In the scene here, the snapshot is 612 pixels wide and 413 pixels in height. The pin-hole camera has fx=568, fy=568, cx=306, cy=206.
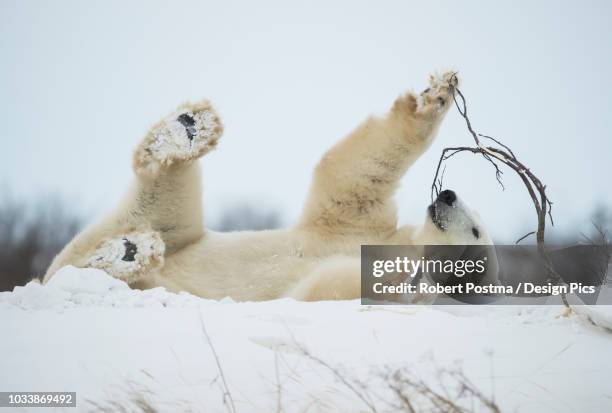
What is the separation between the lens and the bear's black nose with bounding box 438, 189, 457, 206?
378 cm

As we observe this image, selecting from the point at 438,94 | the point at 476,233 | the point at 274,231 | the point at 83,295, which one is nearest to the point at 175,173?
the point at 274,231

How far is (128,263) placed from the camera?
3736 millimetres

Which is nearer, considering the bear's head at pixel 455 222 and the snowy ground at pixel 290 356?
the snowy ground at pixel 290 356

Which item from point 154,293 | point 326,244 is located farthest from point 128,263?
point 326,244

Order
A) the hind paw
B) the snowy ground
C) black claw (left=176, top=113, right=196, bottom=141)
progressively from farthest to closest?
black claw (left=176, top=113, right=196, bottom=141) → the hind paw → the snowy ground

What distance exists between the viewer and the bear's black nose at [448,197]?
12.4ft

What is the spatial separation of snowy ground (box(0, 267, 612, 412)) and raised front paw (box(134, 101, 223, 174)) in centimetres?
158

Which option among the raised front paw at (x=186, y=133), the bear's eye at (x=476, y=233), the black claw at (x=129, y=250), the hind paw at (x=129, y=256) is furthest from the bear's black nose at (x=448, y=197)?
the black claw at (x=129, y=250)

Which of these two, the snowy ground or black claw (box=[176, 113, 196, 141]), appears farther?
black claw (box=[176, 113, 196, 141])

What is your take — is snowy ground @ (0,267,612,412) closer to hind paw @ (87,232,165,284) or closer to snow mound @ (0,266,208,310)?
snow mound @ (0,266,208,310)

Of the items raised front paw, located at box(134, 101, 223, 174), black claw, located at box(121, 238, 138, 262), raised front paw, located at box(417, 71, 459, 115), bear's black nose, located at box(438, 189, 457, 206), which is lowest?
black claw, located at box(121, 238, 138, 262)

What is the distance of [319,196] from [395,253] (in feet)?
2.44

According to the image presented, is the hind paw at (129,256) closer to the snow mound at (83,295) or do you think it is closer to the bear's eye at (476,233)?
the snow mound at (83,295)

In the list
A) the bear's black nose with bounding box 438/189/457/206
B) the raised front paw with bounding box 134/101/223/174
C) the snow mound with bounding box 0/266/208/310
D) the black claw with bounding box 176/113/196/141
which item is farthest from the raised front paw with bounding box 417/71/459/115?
the snow mound with bounding box 0/266/208/310
